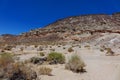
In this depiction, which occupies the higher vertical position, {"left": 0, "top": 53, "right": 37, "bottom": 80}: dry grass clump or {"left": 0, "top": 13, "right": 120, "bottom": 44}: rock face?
{"left": 0, "top": 13, "right": 120, "bottom": 44}: rock face

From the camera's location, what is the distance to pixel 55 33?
79.2 metres

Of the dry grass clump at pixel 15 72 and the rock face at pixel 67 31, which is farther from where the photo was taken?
the rock face at pixel 67 31

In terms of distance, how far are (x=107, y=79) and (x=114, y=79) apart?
37 centimetres

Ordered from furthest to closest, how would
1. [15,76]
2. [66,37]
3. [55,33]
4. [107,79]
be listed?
[55,33] < [66,37] < [107,79] < [15,76]

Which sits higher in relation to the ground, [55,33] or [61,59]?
[55,33]

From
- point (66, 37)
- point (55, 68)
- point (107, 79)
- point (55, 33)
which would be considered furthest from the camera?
point (55, 33)

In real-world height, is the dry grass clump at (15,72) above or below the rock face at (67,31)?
below

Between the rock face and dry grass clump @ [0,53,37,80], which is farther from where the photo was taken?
the rock face

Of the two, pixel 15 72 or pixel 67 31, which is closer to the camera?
pixel 15 72

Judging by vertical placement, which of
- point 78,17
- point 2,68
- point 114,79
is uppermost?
point 78,17

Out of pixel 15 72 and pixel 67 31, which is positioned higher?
pixel 67 31

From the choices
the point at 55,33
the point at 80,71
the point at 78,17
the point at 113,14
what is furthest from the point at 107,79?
the point at 113,14

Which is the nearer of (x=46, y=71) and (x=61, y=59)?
(x=46, y=71)

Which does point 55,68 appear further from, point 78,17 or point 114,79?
point 78,17
